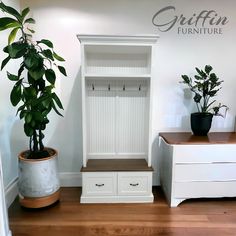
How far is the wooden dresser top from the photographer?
224 cm

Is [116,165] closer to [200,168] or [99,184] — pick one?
[99,184]

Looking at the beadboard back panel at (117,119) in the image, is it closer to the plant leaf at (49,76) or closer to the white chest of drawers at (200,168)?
the white chest of drawers at (200,168)

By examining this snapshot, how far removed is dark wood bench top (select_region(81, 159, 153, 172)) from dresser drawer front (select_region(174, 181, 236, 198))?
1.24 feet

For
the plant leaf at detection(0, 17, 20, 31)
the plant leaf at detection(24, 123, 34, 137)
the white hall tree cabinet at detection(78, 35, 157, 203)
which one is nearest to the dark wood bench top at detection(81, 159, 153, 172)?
the white hall tree cabinet at detection(78, 35, 157, 203)

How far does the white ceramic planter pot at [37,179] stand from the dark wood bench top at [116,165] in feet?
1.15

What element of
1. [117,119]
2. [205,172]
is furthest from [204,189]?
[117,119]

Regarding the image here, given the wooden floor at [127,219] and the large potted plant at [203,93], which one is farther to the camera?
the large potted plant at [203,93]

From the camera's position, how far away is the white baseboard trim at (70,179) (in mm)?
2787

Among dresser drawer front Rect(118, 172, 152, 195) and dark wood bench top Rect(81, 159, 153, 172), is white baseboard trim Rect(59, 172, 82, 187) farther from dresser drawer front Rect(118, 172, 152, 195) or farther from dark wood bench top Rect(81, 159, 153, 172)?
dresser drawer front Rect(118, 172, 152, 195)

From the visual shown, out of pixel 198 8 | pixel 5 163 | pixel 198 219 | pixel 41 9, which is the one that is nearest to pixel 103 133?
pixel 5 163

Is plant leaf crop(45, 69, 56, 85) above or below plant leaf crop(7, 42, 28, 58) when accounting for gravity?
below

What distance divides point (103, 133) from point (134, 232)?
3.78 ft

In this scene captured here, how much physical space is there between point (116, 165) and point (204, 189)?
0.99 meters

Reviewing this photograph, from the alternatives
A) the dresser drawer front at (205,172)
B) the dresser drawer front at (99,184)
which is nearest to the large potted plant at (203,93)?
the dresser drawer front at (205,172)
